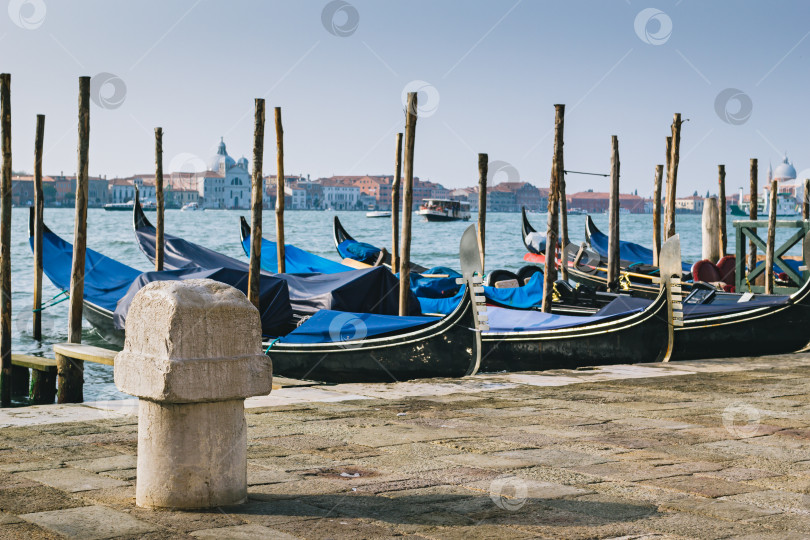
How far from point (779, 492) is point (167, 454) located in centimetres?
226

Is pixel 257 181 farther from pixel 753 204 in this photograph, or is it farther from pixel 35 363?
pixel 753 204

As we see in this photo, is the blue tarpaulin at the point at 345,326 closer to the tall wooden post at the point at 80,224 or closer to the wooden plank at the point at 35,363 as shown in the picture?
the tall wooden post at the point at 80,224

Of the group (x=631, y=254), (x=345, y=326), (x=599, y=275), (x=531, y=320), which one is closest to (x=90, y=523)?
(x=345, y=326)

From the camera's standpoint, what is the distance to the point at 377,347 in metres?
9.75

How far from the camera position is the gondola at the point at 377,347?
9.13 m

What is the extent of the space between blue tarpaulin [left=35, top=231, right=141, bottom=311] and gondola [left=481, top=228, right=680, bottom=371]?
19.6 feet

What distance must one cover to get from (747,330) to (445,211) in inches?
2523

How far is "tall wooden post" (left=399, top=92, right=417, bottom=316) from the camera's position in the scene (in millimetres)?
12078

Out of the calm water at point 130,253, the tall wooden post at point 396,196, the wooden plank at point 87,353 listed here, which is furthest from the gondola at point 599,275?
the wooden plank at point 87,353


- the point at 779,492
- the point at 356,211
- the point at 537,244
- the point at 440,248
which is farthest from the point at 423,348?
the point at 356,211

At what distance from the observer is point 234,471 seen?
351cm

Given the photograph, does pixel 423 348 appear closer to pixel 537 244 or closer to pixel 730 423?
pixel 730 423

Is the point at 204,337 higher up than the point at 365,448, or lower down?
higher up

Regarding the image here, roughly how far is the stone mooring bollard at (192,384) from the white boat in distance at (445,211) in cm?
6989
